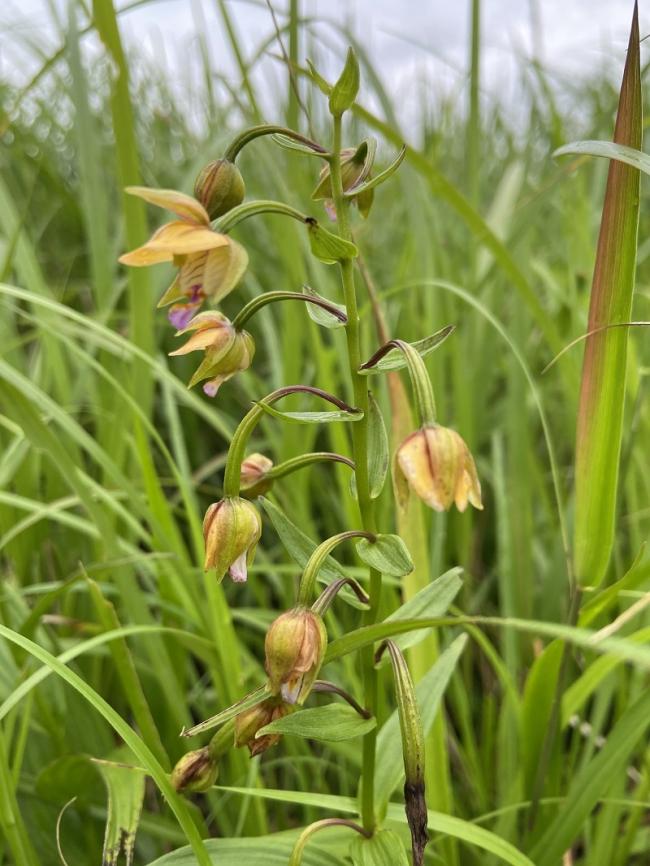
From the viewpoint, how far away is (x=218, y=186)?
0.72 m

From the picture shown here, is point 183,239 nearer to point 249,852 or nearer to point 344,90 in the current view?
point 344,90

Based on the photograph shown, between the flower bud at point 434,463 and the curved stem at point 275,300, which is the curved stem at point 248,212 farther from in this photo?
the flower bud at point 434,463

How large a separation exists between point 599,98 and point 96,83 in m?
2.13

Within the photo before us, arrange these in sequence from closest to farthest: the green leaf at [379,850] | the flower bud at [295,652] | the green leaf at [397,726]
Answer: the flower bud at [295,652]
the green leaf at [379,850]
the green leaf at [397,726]

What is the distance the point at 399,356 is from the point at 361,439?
0.29 feet

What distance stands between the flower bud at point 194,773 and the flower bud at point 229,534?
184 millimetres

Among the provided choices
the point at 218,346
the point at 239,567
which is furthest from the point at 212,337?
the point at 239,567

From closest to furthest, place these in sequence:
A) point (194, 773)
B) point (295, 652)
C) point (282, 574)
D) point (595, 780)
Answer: point (295, 652)
point (194, 773)
point (595, 780)
point (282, 574)

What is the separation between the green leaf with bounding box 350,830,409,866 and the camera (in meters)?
0.76

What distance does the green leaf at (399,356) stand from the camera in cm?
71

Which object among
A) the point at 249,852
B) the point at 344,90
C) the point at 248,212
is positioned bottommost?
A: the point at 249,852

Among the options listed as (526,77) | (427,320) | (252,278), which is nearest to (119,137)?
(427,320)

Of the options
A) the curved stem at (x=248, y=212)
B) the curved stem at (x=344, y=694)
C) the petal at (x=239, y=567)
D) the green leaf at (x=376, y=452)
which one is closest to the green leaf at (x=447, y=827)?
the curved stem at (x=344, y=694)

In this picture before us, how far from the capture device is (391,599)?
1.13 metres
